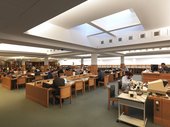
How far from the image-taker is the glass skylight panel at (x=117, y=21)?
5.39 meters

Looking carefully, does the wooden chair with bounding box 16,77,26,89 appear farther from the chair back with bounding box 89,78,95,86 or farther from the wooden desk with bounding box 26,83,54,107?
the chair back with bounding box 89,78,95,86

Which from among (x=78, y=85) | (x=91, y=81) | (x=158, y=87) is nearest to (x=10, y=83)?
(x=78, y=85)

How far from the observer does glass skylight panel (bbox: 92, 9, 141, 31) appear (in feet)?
17.7

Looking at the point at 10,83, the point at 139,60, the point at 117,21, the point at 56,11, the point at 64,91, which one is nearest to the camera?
the point at 56,11

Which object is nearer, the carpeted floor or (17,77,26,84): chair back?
the carpeted floor

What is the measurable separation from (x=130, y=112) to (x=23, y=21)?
464 centimetres

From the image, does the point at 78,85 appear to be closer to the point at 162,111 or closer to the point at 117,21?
the point at 117,21

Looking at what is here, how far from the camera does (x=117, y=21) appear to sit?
5.81m

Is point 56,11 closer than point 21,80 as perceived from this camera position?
Yes

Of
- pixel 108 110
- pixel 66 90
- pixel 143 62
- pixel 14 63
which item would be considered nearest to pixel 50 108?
pixel 66 90

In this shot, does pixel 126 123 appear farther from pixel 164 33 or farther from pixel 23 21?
pixel 164 33

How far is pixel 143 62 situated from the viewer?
17.1 metres

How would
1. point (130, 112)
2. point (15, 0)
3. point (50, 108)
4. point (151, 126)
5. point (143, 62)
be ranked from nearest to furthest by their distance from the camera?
point (15, 0) < point (151, 126) < point (130, 112) < point (50, 108) < point (143, 62)

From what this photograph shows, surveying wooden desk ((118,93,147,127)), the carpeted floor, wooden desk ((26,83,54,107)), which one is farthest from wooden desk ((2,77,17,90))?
wooden desk ((118,93,147,127))
